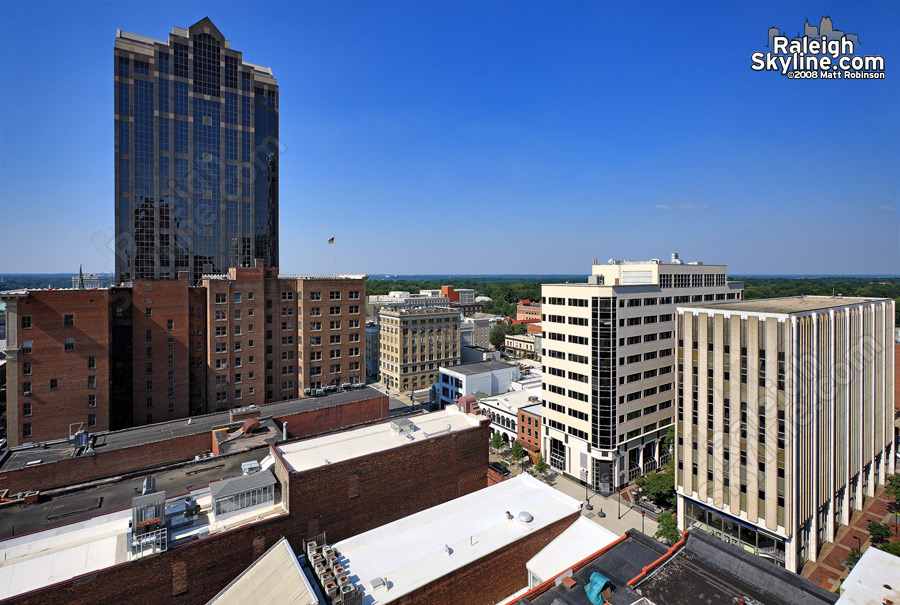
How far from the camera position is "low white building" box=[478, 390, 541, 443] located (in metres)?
61.0

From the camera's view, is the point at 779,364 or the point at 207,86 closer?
Result: the point at 779,364

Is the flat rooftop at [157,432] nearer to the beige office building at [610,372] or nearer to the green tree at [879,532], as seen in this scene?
the beige office building at [610,372]

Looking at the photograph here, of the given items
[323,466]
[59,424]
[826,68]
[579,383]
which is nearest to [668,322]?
[579,383]

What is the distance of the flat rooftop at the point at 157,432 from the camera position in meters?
37.6

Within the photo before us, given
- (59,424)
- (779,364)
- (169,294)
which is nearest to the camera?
(779,364)

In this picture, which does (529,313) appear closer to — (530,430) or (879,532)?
(530,430)

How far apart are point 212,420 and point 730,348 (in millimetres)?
49988

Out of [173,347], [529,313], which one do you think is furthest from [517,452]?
[529,313]

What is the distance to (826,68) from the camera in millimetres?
32281

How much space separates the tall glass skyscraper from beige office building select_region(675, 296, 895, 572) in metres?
95.2

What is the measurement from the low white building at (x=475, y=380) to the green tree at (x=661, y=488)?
104ft

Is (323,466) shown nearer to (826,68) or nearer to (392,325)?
(826,68)

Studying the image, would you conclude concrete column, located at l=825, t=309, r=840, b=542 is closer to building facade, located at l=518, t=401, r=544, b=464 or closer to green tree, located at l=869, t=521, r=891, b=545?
green tree, located at l=869, t=521, r=891, b=545

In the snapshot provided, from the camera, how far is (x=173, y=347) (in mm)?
51250
